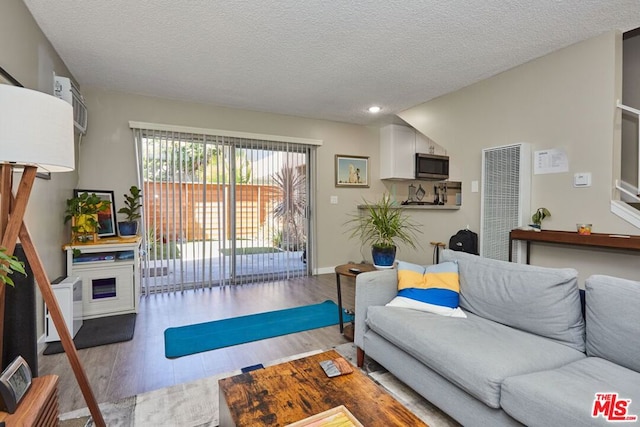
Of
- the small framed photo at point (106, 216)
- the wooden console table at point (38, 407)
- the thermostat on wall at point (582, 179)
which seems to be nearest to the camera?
the wooden console table at point (38, 407)

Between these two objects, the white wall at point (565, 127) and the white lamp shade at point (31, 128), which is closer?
the white lamp shade at point (31, 128)

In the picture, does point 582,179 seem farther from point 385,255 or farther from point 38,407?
point 38,407

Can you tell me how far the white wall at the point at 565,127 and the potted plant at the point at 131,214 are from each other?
12.9 ft

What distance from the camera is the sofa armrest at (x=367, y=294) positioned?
218cm

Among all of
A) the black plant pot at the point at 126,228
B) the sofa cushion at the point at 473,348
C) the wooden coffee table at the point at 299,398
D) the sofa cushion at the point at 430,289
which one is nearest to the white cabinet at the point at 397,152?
the sofa cushion at the point at 430,289

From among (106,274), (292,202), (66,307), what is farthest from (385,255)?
(106,274)

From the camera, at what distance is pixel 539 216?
3.12 meters

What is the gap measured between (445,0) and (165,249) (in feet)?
12.8

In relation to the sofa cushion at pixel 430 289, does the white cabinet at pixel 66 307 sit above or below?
below

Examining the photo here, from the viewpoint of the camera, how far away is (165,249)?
4051 mm

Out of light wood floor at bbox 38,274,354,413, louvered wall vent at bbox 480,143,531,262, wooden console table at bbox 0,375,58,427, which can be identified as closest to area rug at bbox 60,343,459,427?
light wood floor at bbox 38,274,354,413

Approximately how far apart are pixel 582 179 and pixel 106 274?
14.9 ft

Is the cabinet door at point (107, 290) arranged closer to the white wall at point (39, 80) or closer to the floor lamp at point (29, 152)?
the white wall at point (39, 80)

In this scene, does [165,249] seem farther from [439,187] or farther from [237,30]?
[439,187]
